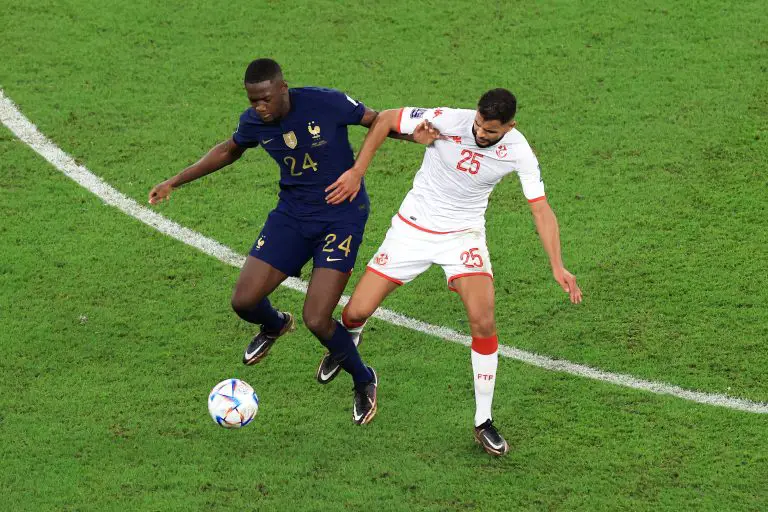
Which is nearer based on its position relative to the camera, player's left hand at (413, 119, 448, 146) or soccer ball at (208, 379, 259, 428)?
soccer ball at (208, 379, 259, 428)

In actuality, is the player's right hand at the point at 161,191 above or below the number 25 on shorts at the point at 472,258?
above

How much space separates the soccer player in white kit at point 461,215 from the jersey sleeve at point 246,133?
2.02ft

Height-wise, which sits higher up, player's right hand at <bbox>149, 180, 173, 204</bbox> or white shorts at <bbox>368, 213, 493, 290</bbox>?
player's right hand at <bbox>149, 180, 173, 204</bbox>

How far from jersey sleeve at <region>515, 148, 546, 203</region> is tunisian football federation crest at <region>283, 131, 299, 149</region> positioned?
1435 millimetres

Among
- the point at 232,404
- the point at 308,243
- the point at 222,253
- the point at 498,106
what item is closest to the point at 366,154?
the point at 308,243

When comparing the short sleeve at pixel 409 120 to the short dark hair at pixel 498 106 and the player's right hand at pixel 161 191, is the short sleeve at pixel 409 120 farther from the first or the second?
the player's right hand at pixel 161 191

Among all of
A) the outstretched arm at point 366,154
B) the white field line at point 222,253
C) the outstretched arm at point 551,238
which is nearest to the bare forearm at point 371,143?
the outstretched arm at point 366,154

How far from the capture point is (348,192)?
789 cm

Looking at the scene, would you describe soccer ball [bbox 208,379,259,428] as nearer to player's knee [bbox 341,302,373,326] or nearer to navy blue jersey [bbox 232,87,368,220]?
player's knee [bbox 341,302,373,326]

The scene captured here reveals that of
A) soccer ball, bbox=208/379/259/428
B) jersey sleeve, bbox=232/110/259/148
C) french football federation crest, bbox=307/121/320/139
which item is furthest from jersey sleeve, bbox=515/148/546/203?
soccer ball, bbox=208/379/259/428

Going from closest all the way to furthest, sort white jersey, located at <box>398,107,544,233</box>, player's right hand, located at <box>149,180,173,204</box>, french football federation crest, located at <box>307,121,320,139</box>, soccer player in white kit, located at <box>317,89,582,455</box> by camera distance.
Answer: soccer player in white kit, located at <box>317,89,582,455</box>
white jersey, located at <box>398,107,544,233</box>
french football federation crest, located at <box>307,121,320,139</box>
player's right hand, located at <box>149,180,173,204</box>

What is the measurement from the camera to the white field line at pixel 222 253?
8.28m

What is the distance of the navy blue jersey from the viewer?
7.85 meters

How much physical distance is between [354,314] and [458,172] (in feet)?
3.81
